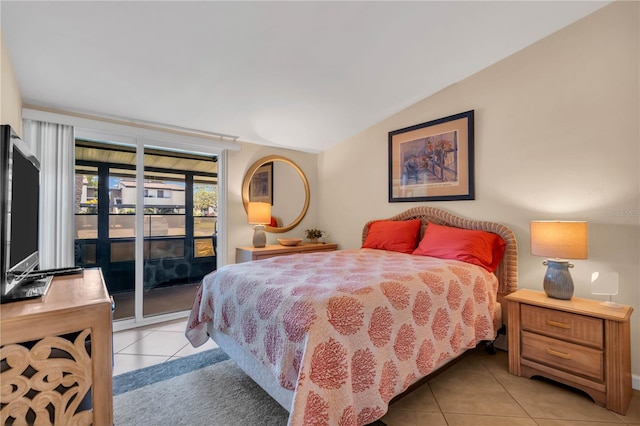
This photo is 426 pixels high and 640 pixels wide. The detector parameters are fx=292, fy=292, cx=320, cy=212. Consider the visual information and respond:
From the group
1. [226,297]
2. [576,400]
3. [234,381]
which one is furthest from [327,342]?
[576,400]

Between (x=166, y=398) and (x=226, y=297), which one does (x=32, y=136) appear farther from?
(x=166, y=398)

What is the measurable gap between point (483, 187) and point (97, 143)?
13.0 feet

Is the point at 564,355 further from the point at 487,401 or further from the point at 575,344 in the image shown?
the point at 487,401

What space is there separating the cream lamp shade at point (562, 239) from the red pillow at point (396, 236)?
3.87 ft

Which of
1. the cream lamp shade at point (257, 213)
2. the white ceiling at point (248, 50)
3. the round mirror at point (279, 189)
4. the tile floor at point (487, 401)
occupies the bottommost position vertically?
the tile floor at point (487, 401)

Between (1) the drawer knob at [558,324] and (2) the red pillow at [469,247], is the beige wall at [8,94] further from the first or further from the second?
(1) the drawer knob at [558,324]

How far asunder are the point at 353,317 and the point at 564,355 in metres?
1.66

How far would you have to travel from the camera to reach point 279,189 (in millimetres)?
4262

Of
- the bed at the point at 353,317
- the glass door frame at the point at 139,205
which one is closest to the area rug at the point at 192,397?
the bed at the point at 353,317

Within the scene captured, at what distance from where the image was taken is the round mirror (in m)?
3.96

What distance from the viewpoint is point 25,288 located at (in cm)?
131

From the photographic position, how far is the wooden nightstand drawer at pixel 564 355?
1.86m

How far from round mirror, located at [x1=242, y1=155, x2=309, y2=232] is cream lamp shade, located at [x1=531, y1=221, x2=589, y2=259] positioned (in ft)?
9.85

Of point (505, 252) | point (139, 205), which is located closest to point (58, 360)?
point (139, 205)
